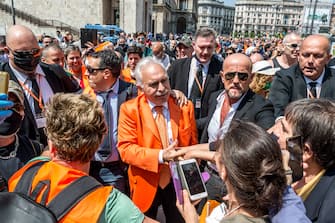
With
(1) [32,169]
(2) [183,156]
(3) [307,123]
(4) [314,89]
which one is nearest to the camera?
(1) [32,169]

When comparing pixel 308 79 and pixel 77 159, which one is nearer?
pixel 77 159

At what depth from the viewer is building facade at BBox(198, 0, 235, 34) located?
147000 mm

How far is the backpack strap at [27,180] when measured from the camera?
144cm

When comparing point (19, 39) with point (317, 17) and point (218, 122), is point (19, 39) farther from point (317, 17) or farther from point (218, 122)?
point (317, 17)

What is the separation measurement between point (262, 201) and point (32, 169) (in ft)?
3.71

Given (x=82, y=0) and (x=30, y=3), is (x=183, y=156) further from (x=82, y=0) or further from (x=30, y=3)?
(x=30, y=3)

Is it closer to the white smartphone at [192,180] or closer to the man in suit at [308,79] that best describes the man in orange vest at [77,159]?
the white smartphone at [192,180]

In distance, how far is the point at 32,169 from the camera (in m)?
1.52

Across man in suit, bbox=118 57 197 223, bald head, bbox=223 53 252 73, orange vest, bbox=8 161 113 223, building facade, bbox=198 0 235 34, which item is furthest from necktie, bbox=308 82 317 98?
building facade, bbox=198 0 235 34

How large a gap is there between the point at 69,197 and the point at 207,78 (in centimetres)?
287

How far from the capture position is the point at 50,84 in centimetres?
325

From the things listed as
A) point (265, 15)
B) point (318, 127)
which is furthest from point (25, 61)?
point (265, 15)

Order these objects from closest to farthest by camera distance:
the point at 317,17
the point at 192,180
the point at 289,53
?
the point at 192,180 → the point at 289,53 → the point at 317,17

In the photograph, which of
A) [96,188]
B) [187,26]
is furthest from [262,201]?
[187,26]
